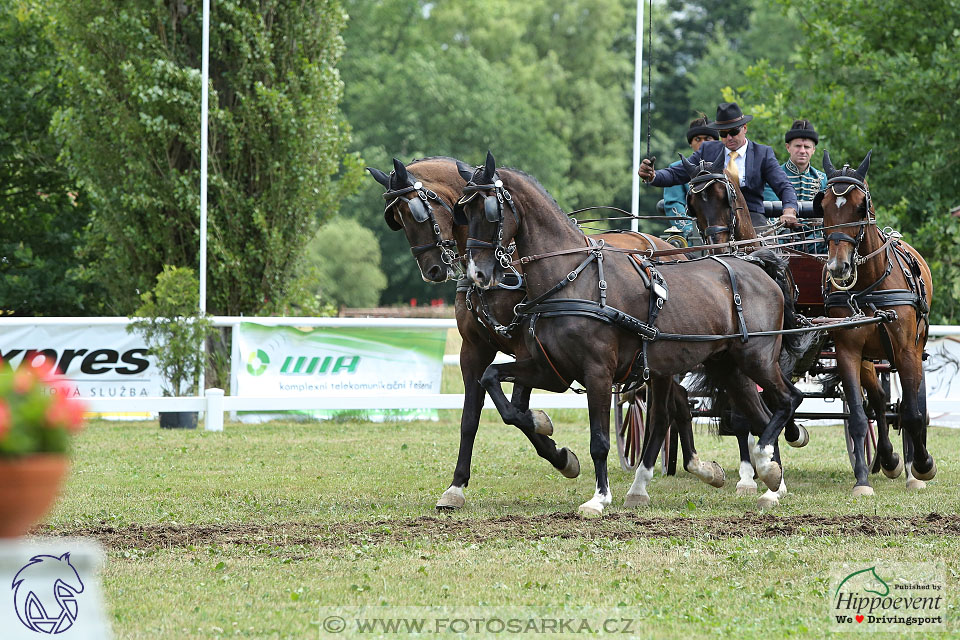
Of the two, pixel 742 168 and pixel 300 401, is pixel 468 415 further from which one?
pixel 300 401

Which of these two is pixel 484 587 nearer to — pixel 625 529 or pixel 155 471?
pixel 625 529

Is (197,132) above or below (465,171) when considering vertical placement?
above

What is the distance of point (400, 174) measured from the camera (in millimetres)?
8102

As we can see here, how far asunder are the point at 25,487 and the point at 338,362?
12563 mm

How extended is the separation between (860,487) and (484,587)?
15.0 feet

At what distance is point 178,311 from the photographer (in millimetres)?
15188

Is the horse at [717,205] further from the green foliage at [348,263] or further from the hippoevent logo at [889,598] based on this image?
the green foliage at [348,263]

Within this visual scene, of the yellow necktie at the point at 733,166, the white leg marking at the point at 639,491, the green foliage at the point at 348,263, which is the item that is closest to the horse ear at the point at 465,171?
the white leg marking at the point at 639,491

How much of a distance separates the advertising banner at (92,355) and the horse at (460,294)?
7280mm

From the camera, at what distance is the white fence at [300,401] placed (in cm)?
1405

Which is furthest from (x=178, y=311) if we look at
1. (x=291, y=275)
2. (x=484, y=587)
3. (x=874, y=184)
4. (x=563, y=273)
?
(x=874, y=184)

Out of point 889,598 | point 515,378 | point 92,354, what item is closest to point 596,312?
point 515,378

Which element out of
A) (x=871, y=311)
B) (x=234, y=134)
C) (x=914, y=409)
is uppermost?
(x=234, y=134)

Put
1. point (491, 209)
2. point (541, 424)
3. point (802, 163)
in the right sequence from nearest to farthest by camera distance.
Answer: point (491, 209) → point (541, 424) → point (802, 163)
